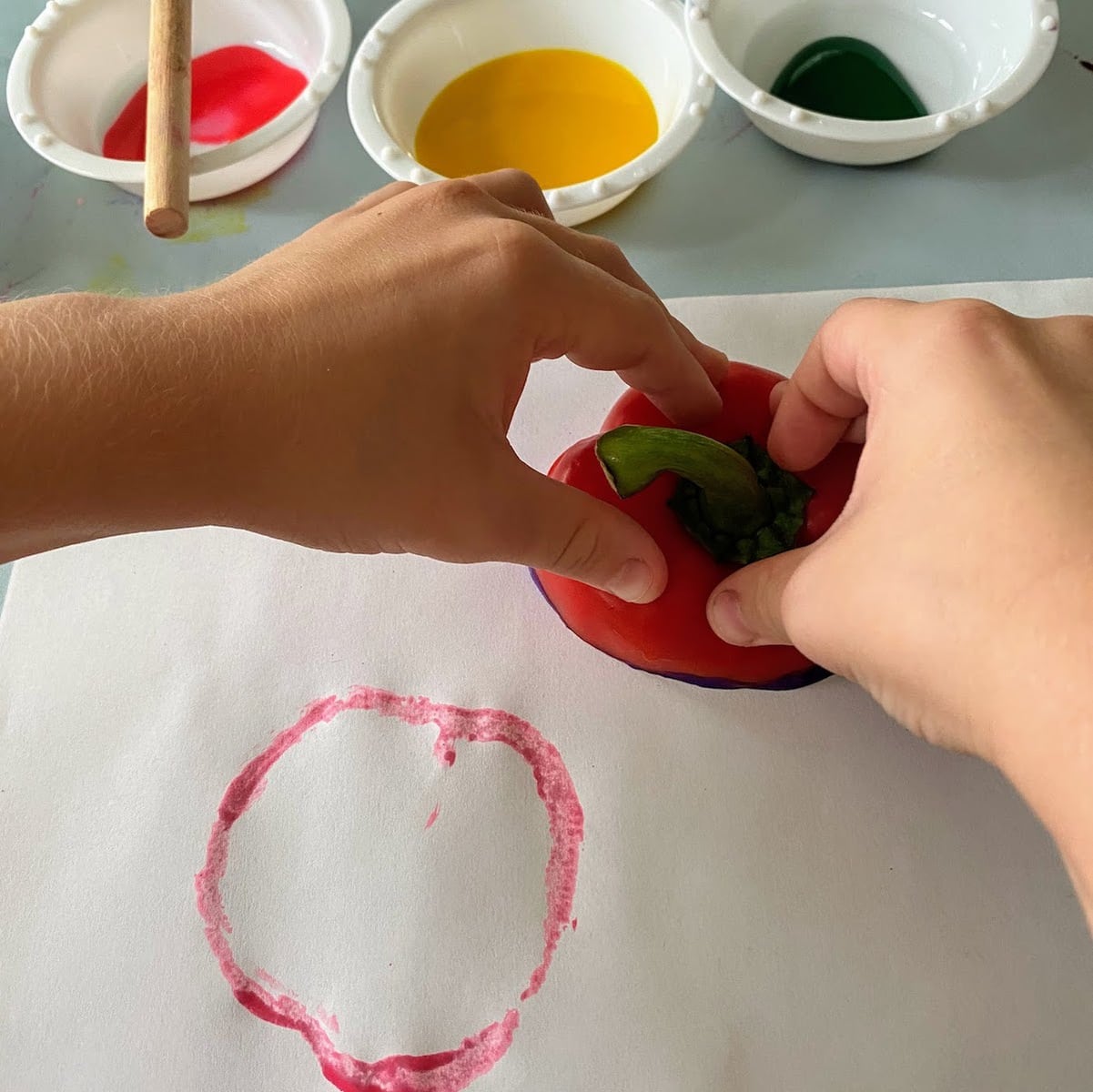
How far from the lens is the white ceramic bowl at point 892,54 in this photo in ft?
2.29

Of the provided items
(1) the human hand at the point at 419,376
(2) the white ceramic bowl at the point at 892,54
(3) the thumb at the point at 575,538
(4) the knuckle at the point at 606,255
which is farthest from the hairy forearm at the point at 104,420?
(2) the white ceramic bowl at the point at 892,54

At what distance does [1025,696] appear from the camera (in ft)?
1.23

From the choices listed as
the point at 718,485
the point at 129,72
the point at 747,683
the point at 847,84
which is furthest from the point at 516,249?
the point at 129,72

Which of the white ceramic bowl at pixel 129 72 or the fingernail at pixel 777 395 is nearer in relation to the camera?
the fingernail at pixel 777 395

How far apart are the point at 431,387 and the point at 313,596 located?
265 mm

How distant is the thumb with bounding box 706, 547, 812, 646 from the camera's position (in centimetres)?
51

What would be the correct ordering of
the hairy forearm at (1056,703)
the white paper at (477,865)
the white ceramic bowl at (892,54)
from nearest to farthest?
the hairy forearm at (1056,703), the white paper at (477,865), the white ceramic bowl at (892,54)

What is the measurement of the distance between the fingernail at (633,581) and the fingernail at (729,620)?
0.04m

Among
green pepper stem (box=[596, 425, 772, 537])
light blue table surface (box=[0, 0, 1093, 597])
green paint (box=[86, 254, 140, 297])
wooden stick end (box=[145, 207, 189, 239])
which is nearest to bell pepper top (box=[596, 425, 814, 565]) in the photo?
green pepper stem (box=[596, 425, 772, 537])

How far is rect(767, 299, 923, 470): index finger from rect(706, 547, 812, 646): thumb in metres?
0.08

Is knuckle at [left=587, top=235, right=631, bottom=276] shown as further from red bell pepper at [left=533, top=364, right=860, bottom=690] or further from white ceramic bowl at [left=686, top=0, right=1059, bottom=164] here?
white ceramic bowl at [left=686, top=0, right=1059, bottom=164]

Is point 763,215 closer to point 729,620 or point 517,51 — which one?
point 517,51

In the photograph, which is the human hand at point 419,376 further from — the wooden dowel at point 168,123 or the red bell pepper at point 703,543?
the wooden dowel at point 168,123

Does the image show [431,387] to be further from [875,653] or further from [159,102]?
[159,102]
